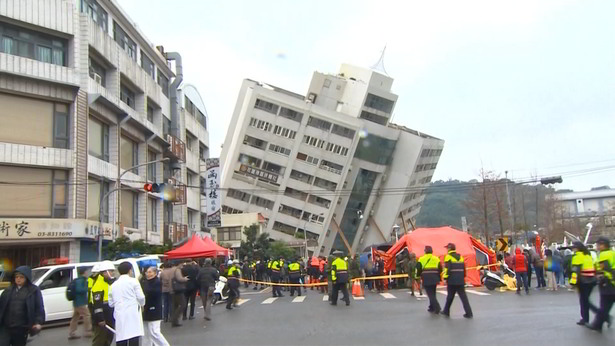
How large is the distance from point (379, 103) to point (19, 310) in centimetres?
7257

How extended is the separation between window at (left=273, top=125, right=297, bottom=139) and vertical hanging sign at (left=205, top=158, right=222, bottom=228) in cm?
2725

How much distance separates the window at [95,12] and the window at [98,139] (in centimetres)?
519

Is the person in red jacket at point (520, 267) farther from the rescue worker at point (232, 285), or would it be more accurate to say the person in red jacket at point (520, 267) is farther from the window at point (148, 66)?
the window at point (148, 66)

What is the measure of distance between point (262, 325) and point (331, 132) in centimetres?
6035

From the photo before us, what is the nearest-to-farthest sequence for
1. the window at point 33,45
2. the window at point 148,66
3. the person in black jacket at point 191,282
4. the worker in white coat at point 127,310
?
the worker in white coat at point 127,310 < the person in black jacket at point 191,282 < the window at point 33,45 < the window at point 148,66

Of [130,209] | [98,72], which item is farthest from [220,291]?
[98,72]

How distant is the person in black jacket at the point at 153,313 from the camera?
9086mm

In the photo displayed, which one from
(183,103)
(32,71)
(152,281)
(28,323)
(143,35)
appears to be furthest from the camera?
(183,103)

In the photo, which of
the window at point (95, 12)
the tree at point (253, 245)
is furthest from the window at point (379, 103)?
the window at point (95, 12)

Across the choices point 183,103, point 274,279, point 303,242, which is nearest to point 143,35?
point 183,103

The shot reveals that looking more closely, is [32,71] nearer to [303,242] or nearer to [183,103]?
[183,103]

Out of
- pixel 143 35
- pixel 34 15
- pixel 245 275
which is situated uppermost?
pixel 143 35

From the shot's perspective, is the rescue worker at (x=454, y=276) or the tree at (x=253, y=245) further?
the tree at (x=253, y=245)

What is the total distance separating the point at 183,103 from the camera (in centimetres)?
4650
